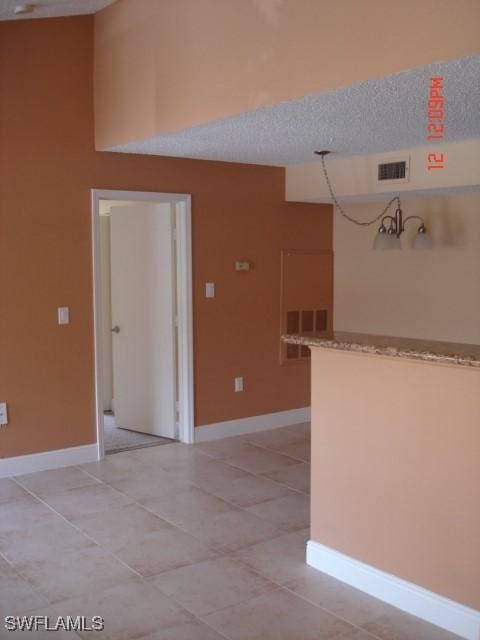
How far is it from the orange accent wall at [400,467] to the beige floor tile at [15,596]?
4.37 ft

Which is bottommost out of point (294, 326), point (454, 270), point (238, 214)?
point (294, 326)

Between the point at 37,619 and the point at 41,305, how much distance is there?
2.38 metres

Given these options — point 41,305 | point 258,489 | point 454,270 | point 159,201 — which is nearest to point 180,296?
point 159,201

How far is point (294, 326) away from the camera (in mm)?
6234

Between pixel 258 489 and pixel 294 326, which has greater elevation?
pixel 294 326

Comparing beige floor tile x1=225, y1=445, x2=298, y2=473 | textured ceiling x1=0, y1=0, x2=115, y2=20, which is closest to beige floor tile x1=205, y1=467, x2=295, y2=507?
beige floor tile x1=225, y1=445, x2=298, y2=473

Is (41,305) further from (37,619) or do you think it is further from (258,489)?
(37,619)

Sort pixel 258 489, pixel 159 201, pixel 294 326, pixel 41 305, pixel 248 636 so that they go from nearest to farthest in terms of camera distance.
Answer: pixel 248 636 < pixel 258 489 < pixel 41 305 < pixel 159 201 < pixel 294 326

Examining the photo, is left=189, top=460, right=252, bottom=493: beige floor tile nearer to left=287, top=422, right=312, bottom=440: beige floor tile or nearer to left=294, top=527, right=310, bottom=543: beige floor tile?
left=294, top=527, right=310, bottom=543: beige floor tile

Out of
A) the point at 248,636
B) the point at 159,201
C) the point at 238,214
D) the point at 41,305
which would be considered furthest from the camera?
the point at 238,214

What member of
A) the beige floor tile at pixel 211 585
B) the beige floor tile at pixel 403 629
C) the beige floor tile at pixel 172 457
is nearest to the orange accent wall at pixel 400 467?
the beige floor tile at pixel 403 629

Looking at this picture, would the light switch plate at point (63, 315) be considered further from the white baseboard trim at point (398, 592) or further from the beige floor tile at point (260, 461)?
the white baseboard trim at point (398, 592)

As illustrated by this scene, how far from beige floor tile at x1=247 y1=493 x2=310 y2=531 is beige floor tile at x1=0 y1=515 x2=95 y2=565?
1.01 metres

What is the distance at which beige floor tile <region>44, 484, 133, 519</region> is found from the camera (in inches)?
163
